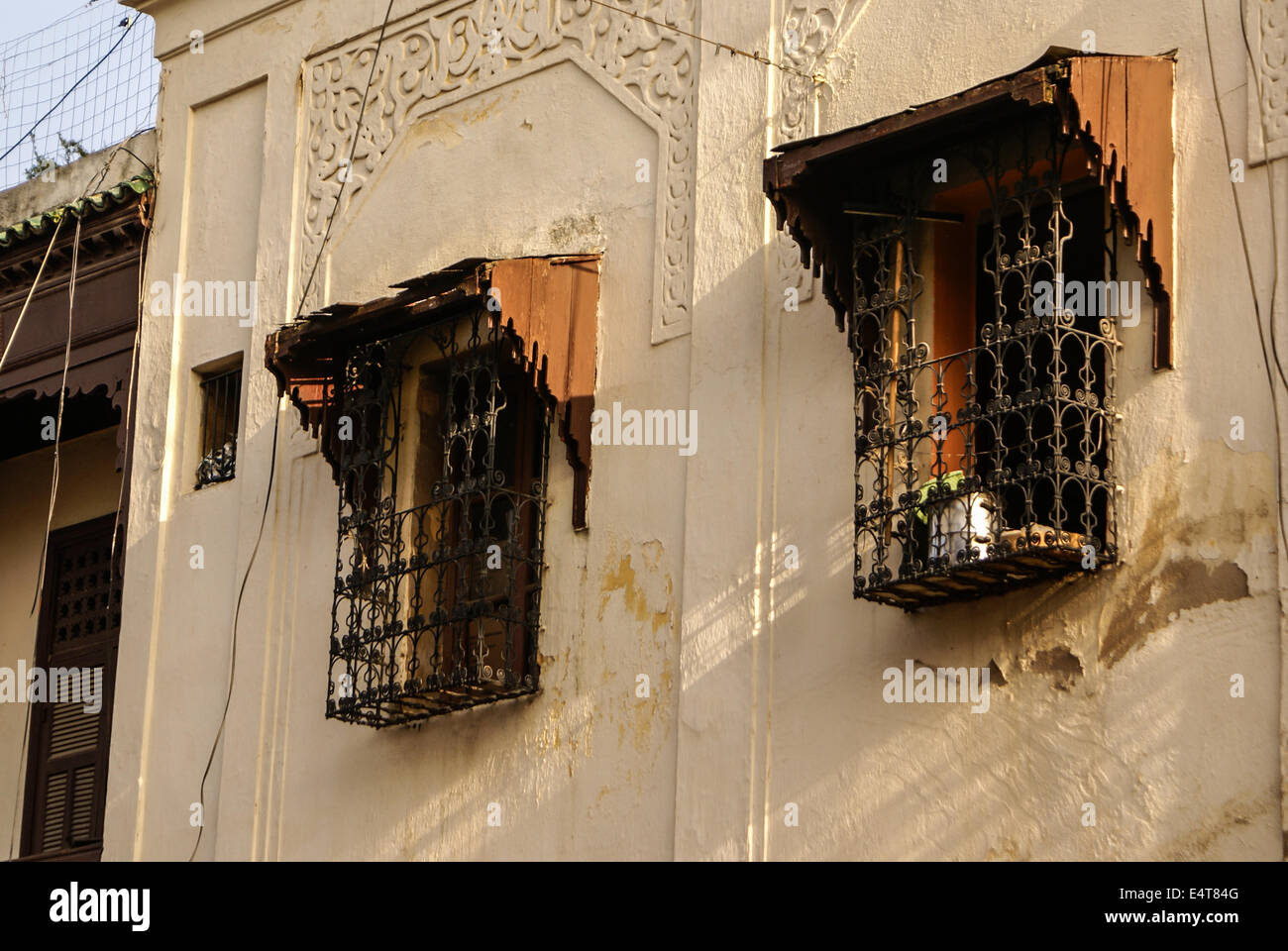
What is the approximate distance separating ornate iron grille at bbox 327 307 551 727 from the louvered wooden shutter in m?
2.21

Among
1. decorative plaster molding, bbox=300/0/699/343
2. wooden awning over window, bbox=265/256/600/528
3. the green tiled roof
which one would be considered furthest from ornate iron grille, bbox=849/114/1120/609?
the green tiled roof

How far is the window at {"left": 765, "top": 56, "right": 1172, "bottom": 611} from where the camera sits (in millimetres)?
8258

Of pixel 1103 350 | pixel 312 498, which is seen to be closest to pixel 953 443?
pixel 1103 350

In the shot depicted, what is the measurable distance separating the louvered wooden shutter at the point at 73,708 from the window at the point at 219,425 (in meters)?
0.97

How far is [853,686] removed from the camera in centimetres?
884

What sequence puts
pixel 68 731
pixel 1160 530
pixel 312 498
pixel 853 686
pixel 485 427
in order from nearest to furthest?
pixel 1160 530 < pixel 853 686 < pixel 485 427 < pixel 312 498 < pixel 68 731

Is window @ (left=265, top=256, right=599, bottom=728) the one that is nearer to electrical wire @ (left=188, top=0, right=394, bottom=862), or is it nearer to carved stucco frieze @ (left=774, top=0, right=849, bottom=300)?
electrical wire @ (left=188, top=0, right=394, bottom=862)

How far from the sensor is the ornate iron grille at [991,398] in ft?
27.0

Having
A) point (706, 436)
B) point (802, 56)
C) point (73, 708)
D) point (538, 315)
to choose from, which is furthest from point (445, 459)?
point (73, 708)

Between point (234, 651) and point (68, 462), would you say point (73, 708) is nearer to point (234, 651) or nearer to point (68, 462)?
point (68, 462)

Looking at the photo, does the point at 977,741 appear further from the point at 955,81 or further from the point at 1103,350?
the point at 955,81

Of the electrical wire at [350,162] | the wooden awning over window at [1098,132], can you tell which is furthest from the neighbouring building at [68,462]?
the wooden awning over window at [1098,132]

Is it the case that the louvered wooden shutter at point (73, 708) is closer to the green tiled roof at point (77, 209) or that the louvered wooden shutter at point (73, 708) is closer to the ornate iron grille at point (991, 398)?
the green tiled roof at point (77, 209)

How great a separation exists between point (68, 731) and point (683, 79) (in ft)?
15.8
